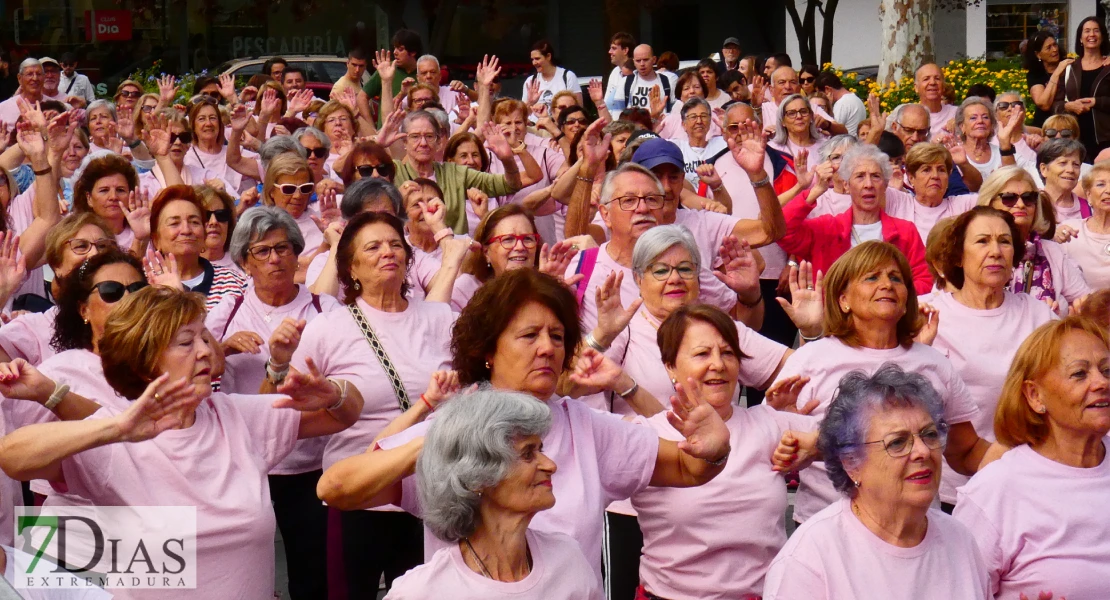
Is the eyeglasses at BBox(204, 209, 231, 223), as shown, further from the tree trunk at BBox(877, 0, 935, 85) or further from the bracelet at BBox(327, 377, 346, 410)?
the tree trunk at BBox(877, 0, 935, 85)

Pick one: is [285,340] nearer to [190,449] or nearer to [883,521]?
[190,449]

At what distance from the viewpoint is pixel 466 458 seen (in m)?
3.39


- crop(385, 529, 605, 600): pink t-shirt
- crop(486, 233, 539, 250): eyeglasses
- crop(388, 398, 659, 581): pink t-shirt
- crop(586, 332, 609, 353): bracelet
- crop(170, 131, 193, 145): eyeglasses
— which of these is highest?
crop(170, 131, 193, 145): eyeglasses

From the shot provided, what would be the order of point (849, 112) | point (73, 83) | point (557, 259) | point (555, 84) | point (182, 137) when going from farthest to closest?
point (73, 83) < point (555, 84) < point (849, 112) < point (182, 137) < point (557, 259)

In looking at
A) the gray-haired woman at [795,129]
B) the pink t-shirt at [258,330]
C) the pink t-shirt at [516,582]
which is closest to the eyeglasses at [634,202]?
the pink t-shirt at [258,330]

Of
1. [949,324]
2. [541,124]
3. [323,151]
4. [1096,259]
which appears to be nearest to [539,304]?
[949,324]

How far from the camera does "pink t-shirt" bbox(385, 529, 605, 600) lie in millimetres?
3398

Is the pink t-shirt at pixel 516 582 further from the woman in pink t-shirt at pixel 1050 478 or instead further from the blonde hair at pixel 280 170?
the blonde hair at pixel 280 170

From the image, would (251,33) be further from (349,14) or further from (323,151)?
(323,151)

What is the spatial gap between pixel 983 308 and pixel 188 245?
3.30m

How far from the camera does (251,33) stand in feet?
109

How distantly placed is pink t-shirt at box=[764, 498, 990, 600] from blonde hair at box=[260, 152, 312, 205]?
4360 millimetres

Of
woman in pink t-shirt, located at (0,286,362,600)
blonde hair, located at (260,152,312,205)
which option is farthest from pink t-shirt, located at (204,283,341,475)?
blonde hair, located at (260,152,312,205)

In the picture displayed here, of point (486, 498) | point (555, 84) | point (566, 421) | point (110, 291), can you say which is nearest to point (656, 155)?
point (110, 291)
